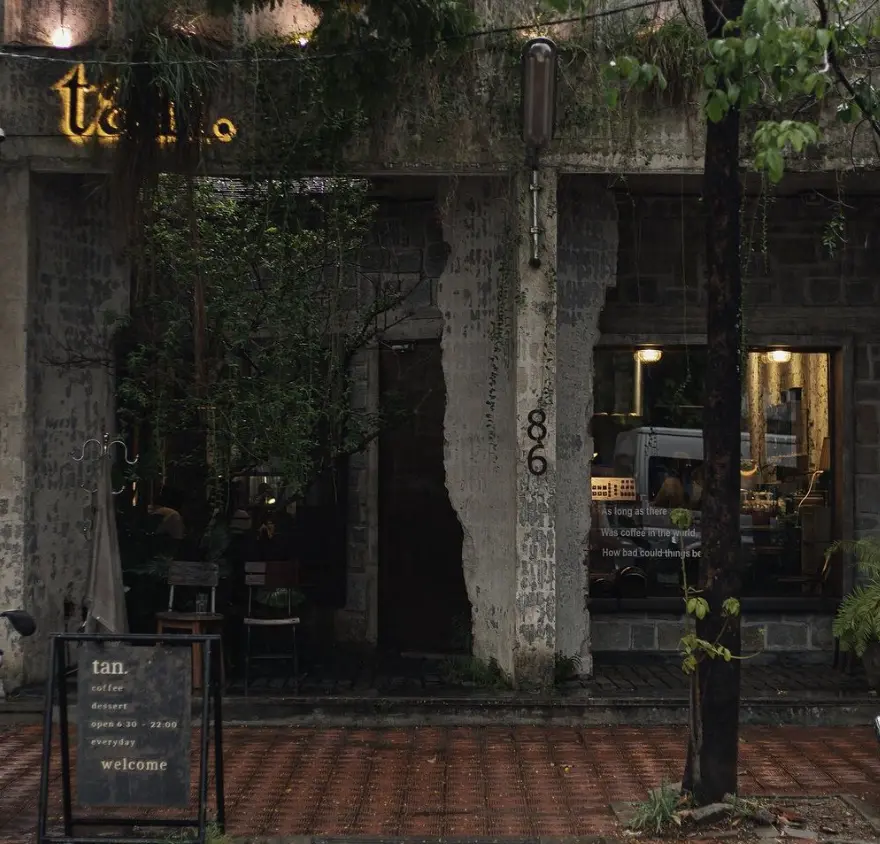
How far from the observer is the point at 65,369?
10.2 m

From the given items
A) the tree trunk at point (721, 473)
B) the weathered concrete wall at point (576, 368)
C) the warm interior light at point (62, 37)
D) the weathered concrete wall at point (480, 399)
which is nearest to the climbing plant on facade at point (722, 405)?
the tree trunk at point (721, 473)

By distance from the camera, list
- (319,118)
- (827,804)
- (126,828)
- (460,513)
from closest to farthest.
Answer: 1. (126,828)
2. (827,804)
3. (319,118)
4. (460,513)

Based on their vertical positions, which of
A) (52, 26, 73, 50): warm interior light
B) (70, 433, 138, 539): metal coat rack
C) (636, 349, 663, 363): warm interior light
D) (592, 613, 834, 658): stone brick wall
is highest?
(52, 26, 73, 50): warm interior light

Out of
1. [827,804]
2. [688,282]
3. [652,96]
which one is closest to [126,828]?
[827,804]

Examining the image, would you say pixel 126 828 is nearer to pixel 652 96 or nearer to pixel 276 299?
pixel 276 299

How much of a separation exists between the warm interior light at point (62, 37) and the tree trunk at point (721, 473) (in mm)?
5278

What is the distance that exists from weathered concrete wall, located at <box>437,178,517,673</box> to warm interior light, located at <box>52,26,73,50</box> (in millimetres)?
3312

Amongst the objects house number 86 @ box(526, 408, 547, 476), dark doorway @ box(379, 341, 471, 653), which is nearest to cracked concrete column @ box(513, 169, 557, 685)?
house number 86 @ box(526, 408, 547, 476)

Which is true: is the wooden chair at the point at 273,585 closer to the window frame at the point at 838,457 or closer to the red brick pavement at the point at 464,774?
the red brick pavement at the point at 464,774

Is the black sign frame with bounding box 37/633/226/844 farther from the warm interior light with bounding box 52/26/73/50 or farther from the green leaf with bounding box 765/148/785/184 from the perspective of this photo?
the warm interior light with bounding box 52/26/73/50

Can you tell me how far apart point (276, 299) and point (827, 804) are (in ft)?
18.8

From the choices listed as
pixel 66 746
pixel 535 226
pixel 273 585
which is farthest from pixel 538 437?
pixel 66 746

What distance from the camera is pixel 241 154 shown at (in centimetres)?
957

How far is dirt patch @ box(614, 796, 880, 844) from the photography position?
6645mm
